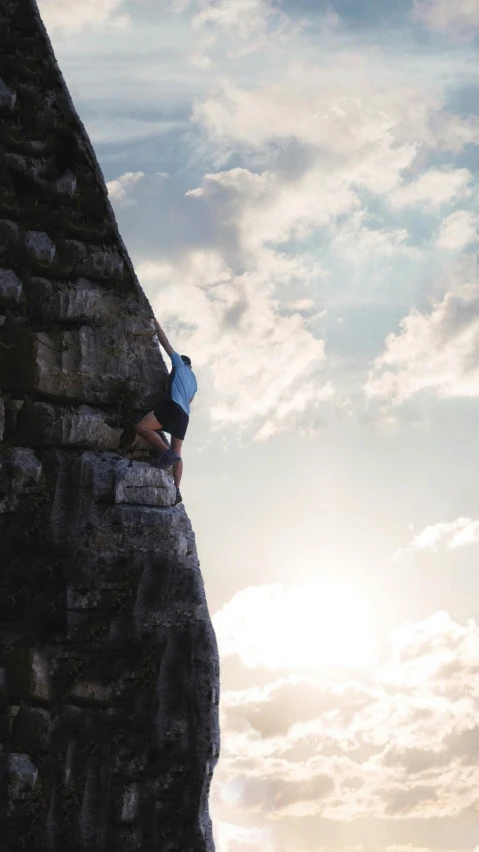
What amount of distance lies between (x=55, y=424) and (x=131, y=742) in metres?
3.59

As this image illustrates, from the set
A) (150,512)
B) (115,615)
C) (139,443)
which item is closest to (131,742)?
(115,615)

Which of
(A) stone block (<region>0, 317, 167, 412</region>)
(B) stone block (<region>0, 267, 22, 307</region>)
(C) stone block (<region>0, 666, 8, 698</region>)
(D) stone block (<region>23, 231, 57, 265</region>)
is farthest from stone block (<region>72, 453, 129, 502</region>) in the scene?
(D) stone block (<region>23, 231, 57, 265</region>)

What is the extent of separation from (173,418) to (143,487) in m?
1.02

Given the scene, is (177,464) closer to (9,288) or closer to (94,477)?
(94,477)

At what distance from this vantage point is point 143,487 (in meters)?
11.4

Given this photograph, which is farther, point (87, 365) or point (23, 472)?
point (87, 365)

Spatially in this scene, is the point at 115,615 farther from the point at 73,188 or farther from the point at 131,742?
the point at 73,188

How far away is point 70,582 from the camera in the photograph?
439 inches

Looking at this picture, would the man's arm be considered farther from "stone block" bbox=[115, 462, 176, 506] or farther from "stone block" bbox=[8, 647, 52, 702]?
"stone block" bbox=[8, 647, 52, 702]

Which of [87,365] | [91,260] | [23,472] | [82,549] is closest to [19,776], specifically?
[82,549]

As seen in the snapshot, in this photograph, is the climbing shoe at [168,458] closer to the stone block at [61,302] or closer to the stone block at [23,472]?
the stone block at [23,472]

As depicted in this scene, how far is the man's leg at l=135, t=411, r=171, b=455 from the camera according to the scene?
38.7ft

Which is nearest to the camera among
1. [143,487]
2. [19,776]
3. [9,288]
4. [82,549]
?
[19,776]

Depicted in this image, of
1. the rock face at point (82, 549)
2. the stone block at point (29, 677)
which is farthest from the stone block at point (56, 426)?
the stone block at point (29, 677)
